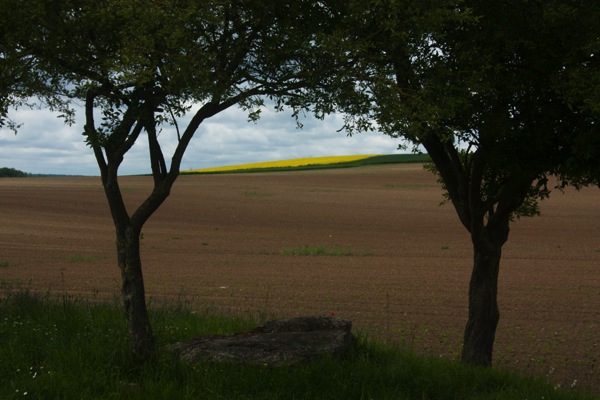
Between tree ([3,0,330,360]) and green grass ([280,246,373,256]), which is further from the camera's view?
green grass ([280,246,373,256])

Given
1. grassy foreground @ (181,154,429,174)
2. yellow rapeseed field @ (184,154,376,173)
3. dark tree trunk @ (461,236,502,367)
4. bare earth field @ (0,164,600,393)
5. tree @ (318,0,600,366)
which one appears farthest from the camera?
yellow rapeseed field @ (184,154,376,173)

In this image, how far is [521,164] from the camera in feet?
33.6

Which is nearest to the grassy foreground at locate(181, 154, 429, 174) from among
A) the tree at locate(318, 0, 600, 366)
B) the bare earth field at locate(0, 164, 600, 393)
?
the bare earth field at locate(0, 164, 600, 393)

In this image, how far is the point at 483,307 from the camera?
12.4 m

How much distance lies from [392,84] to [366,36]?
828mm

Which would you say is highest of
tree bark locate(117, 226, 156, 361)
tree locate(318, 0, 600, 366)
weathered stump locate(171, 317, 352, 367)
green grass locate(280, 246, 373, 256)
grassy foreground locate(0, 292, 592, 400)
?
tree locate(318, 0, 600, 366)

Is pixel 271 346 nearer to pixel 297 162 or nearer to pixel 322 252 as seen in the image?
pixel 322 252

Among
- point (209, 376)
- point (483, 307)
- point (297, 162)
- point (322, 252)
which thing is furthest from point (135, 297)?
point (297, 162)

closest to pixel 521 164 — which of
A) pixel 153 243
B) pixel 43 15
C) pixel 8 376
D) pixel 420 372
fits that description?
pixel 420 372

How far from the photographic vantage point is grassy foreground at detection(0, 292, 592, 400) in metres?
8.08

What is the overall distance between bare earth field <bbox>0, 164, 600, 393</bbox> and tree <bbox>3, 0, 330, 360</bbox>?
5317mm

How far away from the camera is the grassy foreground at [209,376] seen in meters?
8.08

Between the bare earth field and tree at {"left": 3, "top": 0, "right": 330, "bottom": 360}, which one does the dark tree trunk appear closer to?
the bare earth field

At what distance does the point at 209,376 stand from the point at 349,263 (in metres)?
17.9
